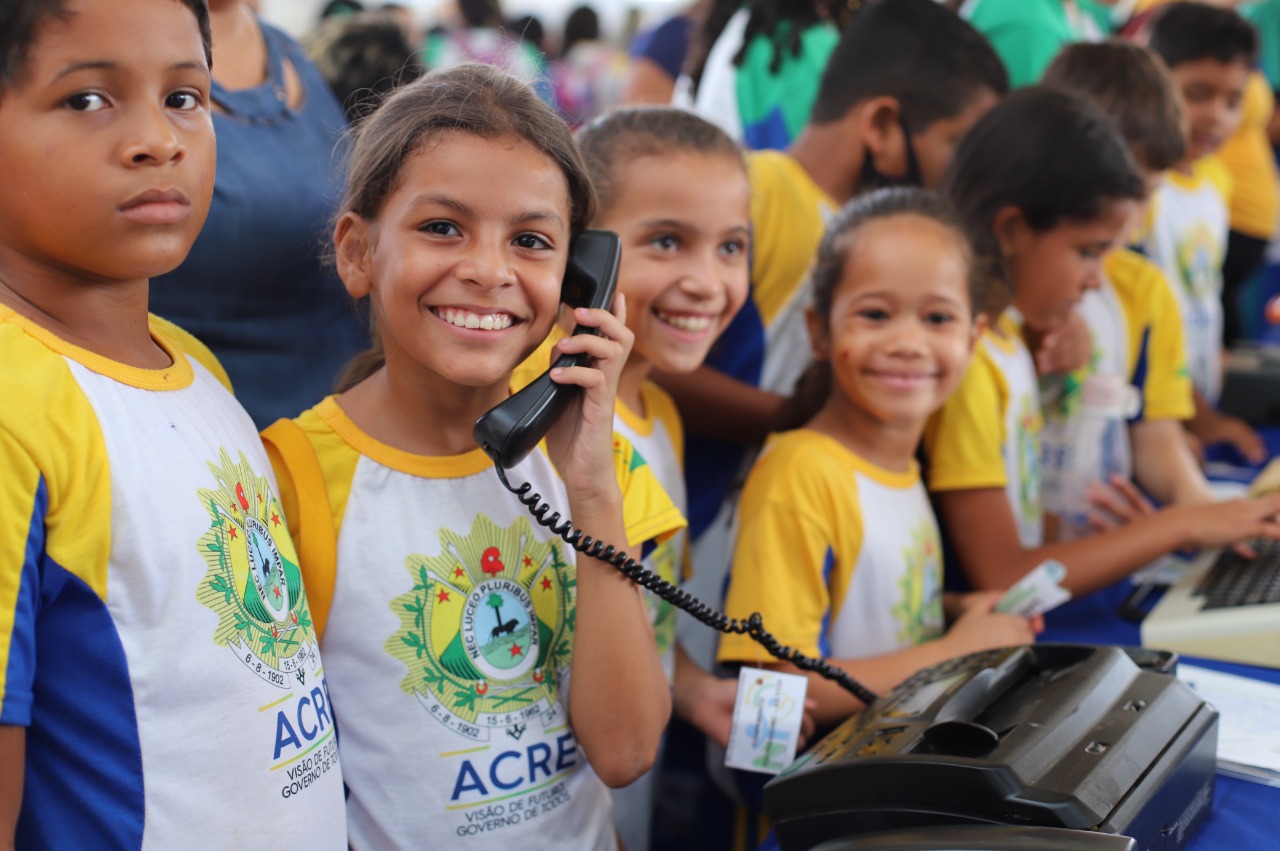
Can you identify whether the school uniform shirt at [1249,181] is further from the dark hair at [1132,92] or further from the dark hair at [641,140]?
the dark hair at [641,140]

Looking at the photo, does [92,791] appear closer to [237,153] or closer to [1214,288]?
[237,153]

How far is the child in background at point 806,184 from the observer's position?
1895 millimetres

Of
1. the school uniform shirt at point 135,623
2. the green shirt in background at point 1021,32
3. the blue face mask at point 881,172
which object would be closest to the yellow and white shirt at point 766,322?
the blue face mask at point 881,172

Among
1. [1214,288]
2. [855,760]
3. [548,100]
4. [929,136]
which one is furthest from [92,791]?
[1214,288]

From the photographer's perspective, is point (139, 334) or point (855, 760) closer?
point (139, 334)

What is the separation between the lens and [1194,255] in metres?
2.98

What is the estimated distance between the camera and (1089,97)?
7.67ft

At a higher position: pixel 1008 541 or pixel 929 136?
pixel 929 136

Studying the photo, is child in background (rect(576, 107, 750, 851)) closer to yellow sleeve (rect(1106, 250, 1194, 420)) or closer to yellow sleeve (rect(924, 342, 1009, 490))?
yellow sleeve (rect(924, 342, 1009, 490))

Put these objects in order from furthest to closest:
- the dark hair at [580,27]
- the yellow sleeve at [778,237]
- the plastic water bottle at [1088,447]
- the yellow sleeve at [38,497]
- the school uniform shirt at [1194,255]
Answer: the dark hair at [580,27], the school uniform shirt at [1194,255], the plastic water bottle at [1088,447], the yellow sleeve at [778,237], the yellow sleeve at [38,497]

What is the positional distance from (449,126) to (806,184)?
3.72 ft

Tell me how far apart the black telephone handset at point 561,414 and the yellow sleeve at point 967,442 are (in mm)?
633

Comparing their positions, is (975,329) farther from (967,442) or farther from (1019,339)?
(1019,339)

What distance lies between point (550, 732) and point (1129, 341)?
1.78 meters
